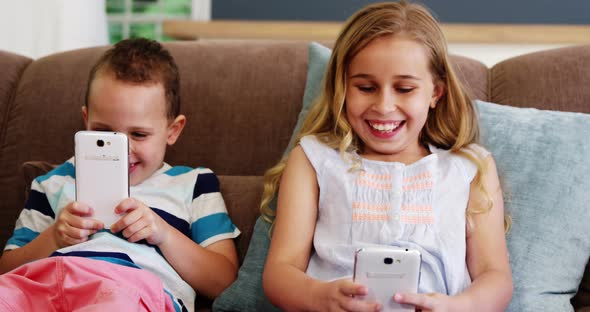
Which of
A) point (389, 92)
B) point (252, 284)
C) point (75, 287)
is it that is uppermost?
point (389, 92)

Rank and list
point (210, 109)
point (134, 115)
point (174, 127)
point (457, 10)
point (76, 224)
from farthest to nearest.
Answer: point (457, 10)
point (210, 109)
point (174, 127)
point (134, 115)
point (76, 224)

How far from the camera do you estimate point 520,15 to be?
3.15 m

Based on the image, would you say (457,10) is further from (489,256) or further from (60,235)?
(60,235)

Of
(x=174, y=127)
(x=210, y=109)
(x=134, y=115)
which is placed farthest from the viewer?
(x=210, y=109)

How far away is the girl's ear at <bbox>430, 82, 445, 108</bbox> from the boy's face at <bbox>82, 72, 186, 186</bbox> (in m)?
0.57

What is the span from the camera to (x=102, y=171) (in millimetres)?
1377

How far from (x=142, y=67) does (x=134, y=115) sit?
124 mm

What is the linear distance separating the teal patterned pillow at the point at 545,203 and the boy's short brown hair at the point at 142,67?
0.69 metres

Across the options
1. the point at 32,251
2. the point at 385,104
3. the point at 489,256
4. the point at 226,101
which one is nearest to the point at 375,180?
the point at 385,104

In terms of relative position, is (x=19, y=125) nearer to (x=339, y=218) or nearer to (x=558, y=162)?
(x=339, y=218)

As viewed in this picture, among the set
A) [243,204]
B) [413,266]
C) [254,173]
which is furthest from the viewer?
[254,173]

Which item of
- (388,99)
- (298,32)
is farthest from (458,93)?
(298,32)

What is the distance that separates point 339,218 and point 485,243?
0.28m

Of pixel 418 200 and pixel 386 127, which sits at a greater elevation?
pixel 386 127
